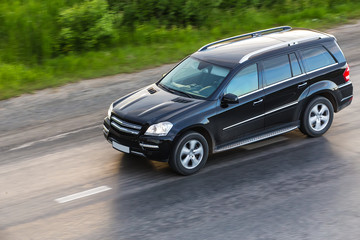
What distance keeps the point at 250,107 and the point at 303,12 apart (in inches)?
421

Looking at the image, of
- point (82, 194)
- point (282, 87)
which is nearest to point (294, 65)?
point (282, 87)

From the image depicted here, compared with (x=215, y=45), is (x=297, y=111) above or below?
below

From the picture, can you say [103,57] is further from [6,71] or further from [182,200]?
[182,200]

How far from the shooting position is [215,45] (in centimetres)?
1059

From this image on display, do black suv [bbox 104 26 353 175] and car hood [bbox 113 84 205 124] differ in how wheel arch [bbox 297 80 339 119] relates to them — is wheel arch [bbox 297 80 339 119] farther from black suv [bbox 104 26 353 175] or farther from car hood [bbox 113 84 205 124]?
car hood [bbox 113 84 205 124]

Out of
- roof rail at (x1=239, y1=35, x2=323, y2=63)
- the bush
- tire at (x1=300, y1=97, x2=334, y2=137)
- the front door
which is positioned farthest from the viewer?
the bush

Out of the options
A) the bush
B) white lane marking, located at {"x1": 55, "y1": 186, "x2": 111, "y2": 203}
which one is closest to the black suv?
white lane marking, located at {"x1": 55, "y1": 186, "x2": 111, "y2": 203}

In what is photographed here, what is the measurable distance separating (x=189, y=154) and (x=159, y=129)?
0.64 m

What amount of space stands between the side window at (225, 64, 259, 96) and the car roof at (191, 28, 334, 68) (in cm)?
18

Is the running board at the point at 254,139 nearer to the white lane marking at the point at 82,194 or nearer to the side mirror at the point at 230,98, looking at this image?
the side mirror at the point at 230,98

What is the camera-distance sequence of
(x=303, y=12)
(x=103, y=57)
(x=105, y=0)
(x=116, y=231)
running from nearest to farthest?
(x=116, y=231)
(x=103, y=57)
(x=105, y=0)
(x=303, y=12)

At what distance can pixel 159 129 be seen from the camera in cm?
877

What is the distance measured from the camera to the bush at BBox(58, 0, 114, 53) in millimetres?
16172

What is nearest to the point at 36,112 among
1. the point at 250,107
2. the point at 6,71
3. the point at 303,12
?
the point at 6,71
